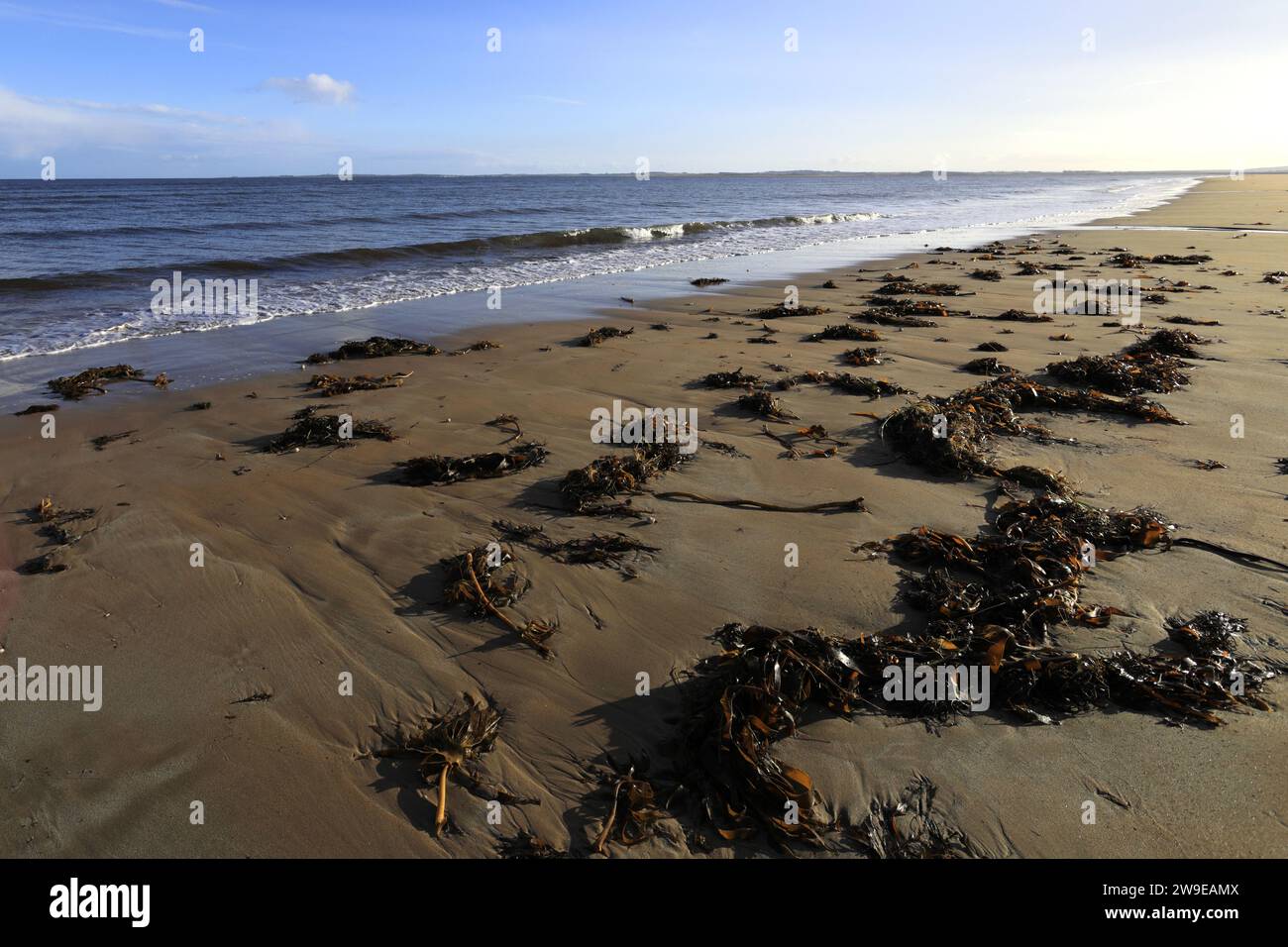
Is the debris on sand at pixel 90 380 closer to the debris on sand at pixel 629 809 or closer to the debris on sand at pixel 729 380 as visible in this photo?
the debris on sand at pixel 729 380

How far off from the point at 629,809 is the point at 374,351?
23.2 feet

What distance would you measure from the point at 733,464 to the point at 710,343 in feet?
12.7

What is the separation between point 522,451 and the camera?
5.21 metres

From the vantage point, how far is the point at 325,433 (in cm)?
551

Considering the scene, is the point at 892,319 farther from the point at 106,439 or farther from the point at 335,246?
the point at 335,246

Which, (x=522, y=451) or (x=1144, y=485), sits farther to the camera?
(x=522, y=451)

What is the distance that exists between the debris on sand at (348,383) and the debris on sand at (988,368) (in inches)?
229

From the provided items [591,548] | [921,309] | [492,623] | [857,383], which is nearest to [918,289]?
[921,309]

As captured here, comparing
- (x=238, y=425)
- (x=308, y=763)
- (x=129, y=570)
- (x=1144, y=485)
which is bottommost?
(x=308, y=763)

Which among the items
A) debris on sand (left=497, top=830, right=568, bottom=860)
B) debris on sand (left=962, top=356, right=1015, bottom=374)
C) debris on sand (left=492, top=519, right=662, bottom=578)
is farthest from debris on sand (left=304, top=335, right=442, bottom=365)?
debris on sand (left=497, top=830, right=568, bottom=860)


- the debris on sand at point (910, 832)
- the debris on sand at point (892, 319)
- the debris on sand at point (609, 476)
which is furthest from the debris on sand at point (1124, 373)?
the debris on sand at point (910, 832)
